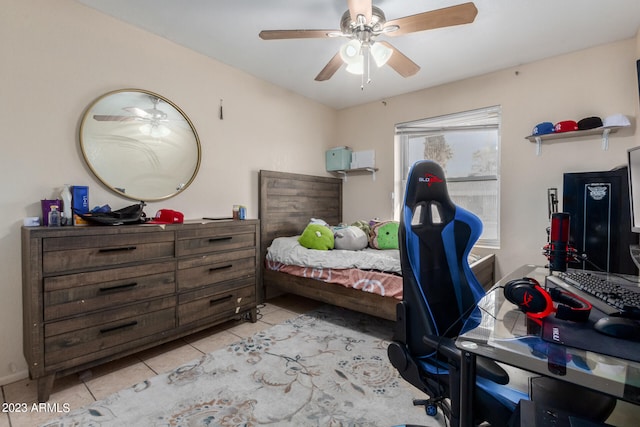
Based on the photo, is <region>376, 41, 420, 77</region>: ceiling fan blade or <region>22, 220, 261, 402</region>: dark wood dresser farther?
<region>376, 41, 420, 77</region>: ceiling fan blade

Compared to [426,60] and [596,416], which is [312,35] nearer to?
[426,60]

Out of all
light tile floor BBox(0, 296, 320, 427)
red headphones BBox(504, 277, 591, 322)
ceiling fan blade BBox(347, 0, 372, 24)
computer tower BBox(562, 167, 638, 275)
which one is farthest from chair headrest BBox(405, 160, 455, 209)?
light tile floor BBox(0, 296, 320, 427)

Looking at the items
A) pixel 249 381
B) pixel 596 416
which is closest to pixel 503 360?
pixel 596 416

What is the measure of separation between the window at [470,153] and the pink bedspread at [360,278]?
5.27 ft

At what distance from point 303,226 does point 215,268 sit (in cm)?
158

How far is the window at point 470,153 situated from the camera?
328cm

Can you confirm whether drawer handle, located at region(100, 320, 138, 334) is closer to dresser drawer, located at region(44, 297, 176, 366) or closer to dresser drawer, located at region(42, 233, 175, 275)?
dresser drawer, located at region(44, 297, 176, 366)

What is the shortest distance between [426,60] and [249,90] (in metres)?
1.94

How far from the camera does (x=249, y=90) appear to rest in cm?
335

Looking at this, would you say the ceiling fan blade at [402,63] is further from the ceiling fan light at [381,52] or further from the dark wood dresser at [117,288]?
the dark wood dresser at [117,288]

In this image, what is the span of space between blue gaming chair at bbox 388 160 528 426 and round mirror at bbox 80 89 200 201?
223 centimetres

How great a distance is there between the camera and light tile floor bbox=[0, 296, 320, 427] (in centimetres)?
163

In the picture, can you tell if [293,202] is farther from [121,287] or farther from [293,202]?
[121,287]

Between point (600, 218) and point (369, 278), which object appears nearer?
point (600, 218)
